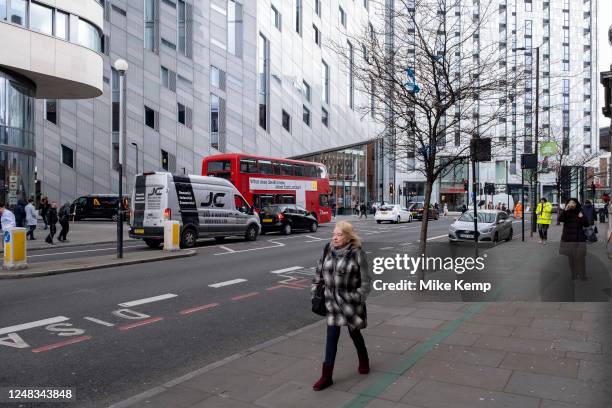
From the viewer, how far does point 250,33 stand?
4450 centimetres

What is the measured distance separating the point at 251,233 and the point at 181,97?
2532 cm

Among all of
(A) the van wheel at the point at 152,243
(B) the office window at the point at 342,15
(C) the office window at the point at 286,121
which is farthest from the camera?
(B) the office window at the point at 342,15

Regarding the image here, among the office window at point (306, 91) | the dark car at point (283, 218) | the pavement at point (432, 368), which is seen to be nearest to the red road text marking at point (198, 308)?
the pavement at point (432, 368)

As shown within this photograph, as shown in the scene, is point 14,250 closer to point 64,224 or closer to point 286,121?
point 64,224

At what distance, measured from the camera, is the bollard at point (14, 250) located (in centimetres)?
1152

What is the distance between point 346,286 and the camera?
A: 452 cm

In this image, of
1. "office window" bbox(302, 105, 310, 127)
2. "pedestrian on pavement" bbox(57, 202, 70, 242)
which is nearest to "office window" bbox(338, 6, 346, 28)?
"office window" bbox(302, 105, 310, 127)

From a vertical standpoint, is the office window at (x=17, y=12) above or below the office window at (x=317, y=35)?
below

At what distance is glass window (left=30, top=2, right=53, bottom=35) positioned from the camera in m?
22.4

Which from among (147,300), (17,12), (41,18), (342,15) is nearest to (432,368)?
(147,300)

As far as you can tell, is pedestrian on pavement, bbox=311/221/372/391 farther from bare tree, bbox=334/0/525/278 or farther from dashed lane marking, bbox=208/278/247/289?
dashed lane marking, bbox=208/278/247/289

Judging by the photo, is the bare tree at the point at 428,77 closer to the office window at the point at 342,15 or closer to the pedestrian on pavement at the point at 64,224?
the pedestrian on pavement at the point at 64,224

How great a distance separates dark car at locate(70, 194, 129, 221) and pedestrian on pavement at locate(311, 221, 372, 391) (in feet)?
116

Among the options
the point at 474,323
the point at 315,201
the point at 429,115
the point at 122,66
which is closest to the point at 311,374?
the point at 474,323
